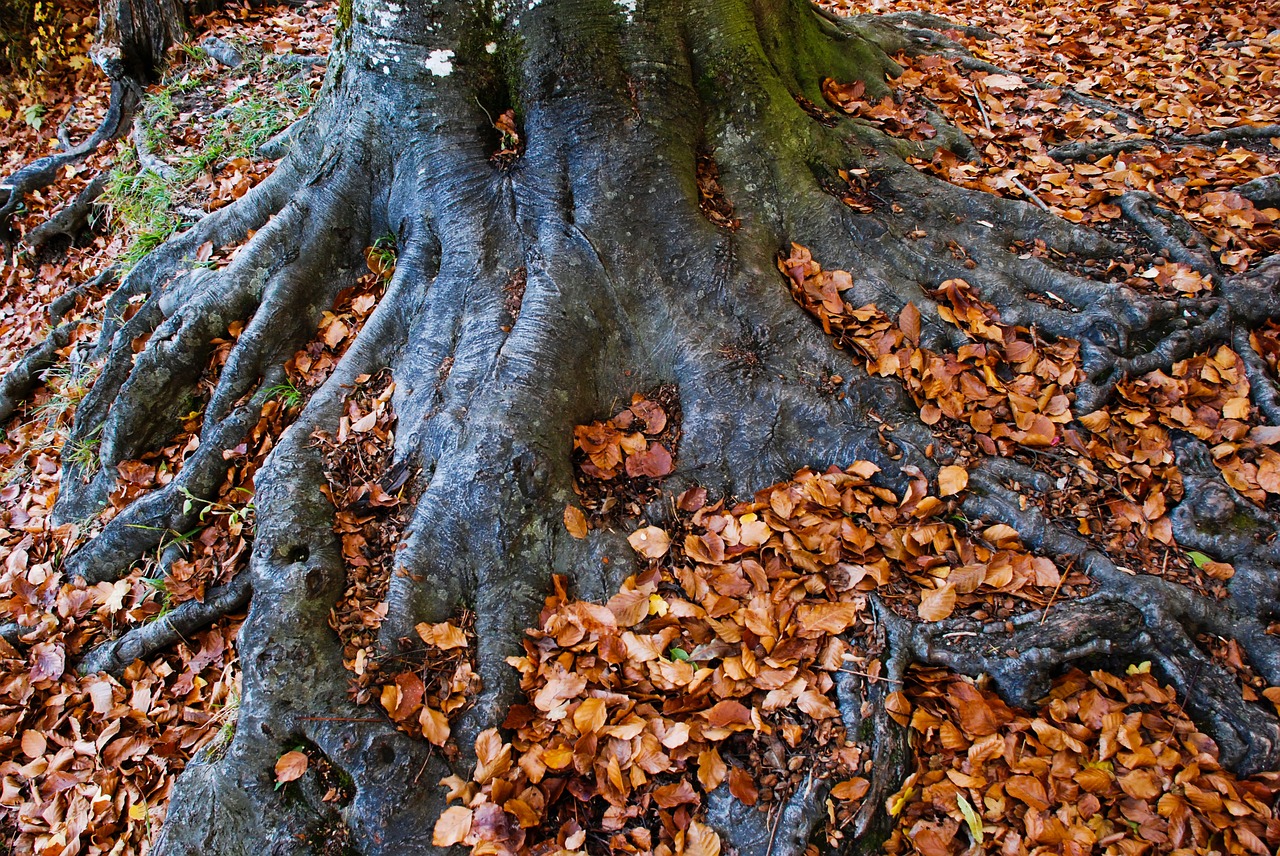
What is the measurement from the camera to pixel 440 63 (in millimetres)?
3088

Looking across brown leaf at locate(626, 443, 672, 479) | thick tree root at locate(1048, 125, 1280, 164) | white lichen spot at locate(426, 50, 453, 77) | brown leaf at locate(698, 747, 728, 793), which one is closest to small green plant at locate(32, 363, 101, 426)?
white lichen spot at locate(426, 50, 453, 77)

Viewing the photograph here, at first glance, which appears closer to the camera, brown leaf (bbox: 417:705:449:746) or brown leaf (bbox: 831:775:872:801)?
brown leaf (bbox: 831:775:872:801)

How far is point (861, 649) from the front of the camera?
2.42 meters

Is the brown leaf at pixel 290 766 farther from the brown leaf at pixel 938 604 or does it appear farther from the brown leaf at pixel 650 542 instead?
the brown leaf at pixel 938 604

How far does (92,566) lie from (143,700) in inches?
31.2

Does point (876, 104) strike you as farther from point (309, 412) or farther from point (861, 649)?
point (309, 412)

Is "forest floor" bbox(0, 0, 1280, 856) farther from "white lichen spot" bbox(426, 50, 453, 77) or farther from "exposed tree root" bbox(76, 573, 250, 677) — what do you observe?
"white lichen spot" bbox(426, 50, 453, 77)

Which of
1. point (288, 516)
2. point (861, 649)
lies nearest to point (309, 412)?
point (288, 516)

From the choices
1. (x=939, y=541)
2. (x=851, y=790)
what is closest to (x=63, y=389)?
(x=851, y=790)

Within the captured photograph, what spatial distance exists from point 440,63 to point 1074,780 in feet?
12.3

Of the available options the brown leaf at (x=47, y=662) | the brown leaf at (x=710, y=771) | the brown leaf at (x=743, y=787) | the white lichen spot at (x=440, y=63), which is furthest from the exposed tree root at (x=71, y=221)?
the brown leaf at (x=743, y=787)

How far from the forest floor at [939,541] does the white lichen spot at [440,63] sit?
928mm

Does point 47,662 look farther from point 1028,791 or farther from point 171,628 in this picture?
point 1028,791

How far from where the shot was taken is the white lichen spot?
3.07m
